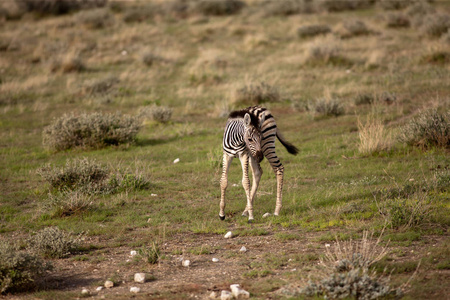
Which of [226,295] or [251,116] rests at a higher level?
[251,116]

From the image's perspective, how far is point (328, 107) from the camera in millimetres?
16141

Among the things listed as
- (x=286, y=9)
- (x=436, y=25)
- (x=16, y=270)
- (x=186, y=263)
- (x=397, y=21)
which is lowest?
(x=186, y=263)

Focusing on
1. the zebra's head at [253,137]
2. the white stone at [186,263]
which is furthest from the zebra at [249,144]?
the white stone at [186,263]

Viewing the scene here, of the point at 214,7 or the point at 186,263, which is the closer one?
the point at 186,263

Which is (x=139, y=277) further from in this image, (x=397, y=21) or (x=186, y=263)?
(x=397, y=21)

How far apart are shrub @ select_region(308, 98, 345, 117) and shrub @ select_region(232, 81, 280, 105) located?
2.51 metres

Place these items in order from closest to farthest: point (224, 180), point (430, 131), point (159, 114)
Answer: point (224, 180)
point (430, 131)
point (159, 114)

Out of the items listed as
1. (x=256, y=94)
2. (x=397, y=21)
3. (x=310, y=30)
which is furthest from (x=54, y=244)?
(x=397, y=21)

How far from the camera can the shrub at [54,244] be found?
7.46 m

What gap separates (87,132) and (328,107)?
8163 mm

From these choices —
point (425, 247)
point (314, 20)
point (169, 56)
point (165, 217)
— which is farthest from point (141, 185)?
point (314, 20)

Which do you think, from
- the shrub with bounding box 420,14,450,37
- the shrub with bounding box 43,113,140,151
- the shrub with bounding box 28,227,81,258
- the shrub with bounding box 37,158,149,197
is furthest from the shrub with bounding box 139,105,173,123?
the shrub with bounding box 420,14,450,37

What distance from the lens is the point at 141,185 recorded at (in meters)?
10.9

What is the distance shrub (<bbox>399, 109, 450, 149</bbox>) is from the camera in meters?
11.7
